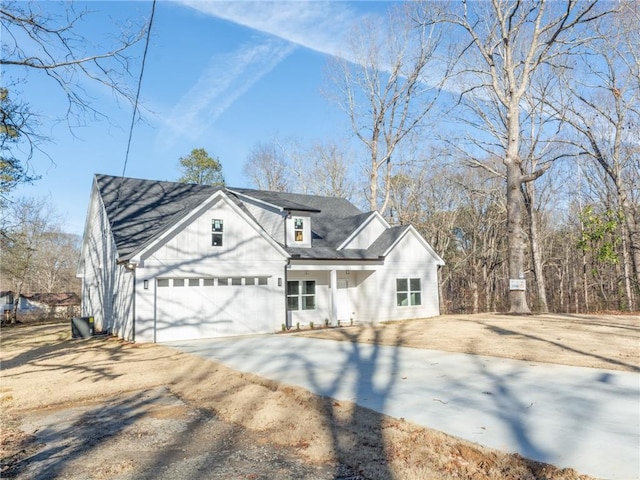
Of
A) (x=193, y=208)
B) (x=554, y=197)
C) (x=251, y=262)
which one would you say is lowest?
(x=251, y=262)

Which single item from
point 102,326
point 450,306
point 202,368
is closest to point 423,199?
point 450,306

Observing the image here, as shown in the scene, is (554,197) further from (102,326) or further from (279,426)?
(279,426)

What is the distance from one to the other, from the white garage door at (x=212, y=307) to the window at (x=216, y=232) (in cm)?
130

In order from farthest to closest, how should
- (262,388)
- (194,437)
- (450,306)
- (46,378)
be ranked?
(450,306)
(46,378)
(262,388)
(194,437)

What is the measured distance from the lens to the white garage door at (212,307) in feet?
47.2

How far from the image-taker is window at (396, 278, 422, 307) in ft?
67.6

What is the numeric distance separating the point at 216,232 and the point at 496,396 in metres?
11.9

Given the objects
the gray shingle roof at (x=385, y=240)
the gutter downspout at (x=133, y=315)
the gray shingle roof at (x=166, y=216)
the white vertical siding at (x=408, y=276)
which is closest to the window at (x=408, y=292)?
the white vertical siding at (x=408, y=276)

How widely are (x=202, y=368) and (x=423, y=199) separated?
103 feet

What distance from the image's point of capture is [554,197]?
3606cm

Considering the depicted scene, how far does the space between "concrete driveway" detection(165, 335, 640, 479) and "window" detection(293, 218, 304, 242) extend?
29.8 ft

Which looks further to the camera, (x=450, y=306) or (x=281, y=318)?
(x=450, y=306)

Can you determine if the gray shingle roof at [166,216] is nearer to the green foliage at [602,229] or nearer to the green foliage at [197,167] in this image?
the green foliage at [602,229]

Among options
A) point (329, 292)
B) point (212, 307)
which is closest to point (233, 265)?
point (212, 307)
